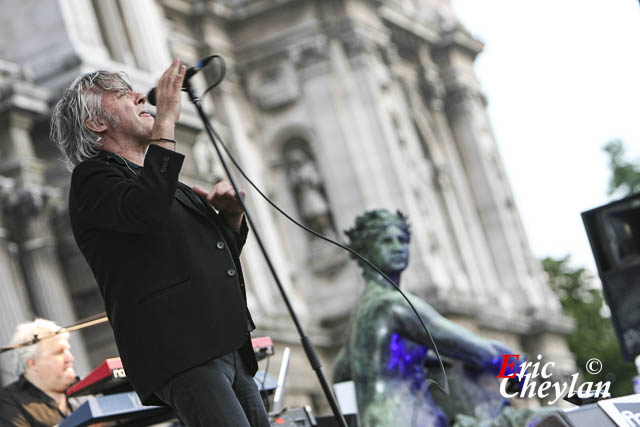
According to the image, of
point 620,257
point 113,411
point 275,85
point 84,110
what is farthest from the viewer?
point 275,85

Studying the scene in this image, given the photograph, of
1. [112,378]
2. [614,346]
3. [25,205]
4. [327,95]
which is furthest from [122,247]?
[614,346]

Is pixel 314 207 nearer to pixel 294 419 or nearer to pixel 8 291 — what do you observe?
pixel 8 291

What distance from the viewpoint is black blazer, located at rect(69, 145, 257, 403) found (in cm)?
347

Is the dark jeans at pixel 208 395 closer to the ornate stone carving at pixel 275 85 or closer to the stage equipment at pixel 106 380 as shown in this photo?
the stage equipment at pixel 106 380

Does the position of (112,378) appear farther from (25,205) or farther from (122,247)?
(25,205)

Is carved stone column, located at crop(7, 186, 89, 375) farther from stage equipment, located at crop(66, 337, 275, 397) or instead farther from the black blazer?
the black blazer

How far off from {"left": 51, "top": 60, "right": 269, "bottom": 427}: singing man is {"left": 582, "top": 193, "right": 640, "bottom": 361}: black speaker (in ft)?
6.15

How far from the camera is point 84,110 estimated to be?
3807 mm

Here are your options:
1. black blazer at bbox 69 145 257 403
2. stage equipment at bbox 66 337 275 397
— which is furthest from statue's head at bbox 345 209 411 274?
black blazer at bbox 69 145 257 403

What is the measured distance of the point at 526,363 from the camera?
612 centimetres

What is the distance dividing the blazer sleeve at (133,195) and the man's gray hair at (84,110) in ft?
0.79

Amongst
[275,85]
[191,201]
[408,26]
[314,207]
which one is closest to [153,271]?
[191,201]

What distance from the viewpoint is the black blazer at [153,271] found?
137 inches

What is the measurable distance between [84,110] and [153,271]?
61 cm
